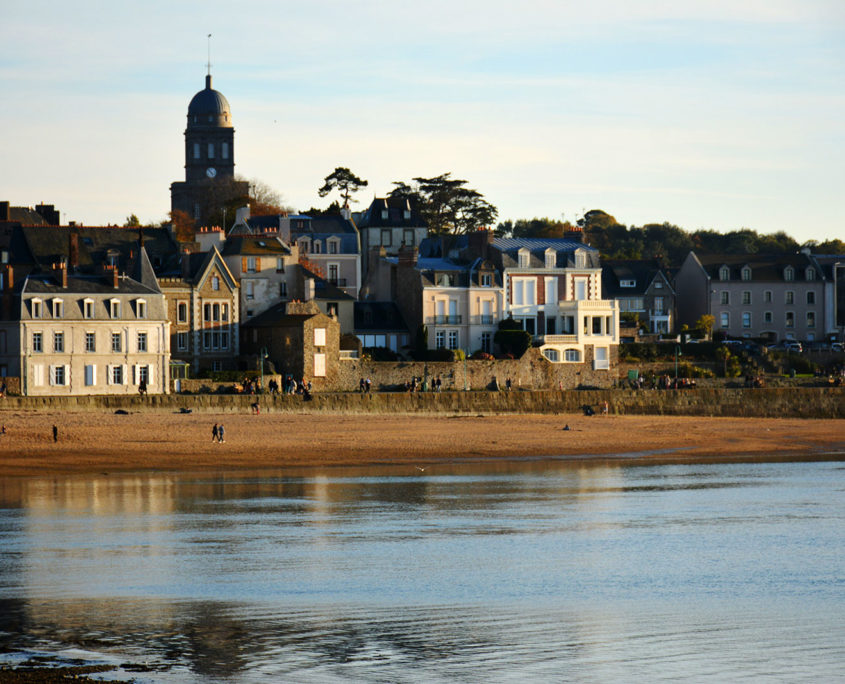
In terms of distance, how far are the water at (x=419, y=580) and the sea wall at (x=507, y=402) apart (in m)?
10.3

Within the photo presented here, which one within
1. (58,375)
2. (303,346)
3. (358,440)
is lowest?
(358,440)

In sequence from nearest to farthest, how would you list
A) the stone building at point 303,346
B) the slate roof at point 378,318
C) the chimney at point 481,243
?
the stone building at point 303,346, the slate roof at point 378,318, the chimney at point 481,243

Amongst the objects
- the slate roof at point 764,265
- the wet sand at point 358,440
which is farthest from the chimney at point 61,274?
the slate roof at point 764,265

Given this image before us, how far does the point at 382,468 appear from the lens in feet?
130

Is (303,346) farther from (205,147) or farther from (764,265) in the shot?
(205,147)

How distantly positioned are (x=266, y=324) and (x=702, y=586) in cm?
3746

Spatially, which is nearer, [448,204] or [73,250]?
[73,250]

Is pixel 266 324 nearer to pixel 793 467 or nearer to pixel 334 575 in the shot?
pixel 793 467

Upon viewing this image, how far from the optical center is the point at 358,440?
1734 inches

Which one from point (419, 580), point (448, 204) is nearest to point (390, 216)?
point (448, 204)

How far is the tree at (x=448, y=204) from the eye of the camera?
306 feet

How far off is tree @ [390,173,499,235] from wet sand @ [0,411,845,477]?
131 feet

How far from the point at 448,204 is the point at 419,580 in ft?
242

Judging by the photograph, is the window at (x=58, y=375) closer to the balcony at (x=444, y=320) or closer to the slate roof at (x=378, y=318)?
the slate roof at (x=378, y=318)
